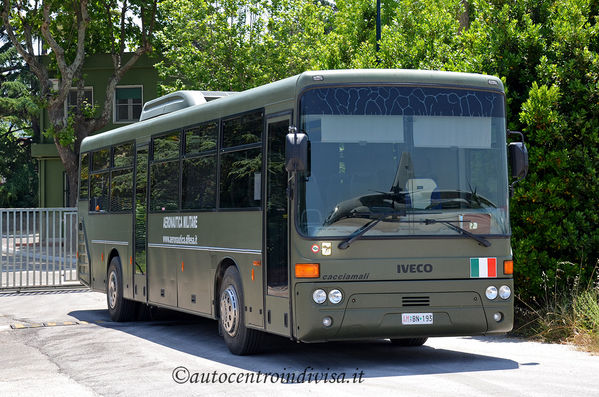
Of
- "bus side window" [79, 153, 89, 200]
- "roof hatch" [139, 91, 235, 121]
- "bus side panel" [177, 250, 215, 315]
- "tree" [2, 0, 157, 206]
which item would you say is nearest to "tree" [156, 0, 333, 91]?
"tree" [2, 0, 157, 206]

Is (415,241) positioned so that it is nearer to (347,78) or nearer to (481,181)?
(481,181)

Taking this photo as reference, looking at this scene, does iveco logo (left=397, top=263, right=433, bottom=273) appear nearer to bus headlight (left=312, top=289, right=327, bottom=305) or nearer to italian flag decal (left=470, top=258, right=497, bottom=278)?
italian flag decal (left=470, top=258, right=497, bottom=278)

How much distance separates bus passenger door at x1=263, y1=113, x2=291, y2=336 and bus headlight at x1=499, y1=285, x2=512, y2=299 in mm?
2258

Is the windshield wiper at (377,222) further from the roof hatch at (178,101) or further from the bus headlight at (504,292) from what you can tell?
the roof hatch at (178,101)

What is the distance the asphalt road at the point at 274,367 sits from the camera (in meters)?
9.52

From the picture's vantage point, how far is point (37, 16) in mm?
35719

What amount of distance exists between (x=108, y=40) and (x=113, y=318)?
87.8 feet

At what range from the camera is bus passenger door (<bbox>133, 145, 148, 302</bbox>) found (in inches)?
625

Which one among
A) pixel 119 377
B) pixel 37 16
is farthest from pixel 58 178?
pixel 119 377

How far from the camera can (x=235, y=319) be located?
40.0 ft

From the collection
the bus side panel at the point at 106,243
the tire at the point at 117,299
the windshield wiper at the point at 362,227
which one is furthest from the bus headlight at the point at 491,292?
the tire at the point at 117,299

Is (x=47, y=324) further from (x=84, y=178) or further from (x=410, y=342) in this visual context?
(x=410, y=342)

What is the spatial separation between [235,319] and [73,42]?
30936 mm

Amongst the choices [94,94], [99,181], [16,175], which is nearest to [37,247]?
[99,181]
